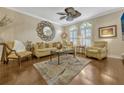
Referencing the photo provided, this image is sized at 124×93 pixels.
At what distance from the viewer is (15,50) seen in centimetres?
295

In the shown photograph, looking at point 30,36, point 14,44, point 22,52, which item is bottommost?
point 22,52

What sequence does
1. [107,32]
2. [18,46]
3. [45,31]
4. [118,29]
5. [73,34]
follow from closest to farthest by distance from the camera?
[118,29], [73,34], [18,46], [107,32], [45,31]

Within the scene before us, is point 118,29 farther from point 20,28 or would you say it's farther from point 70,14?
point 20,28

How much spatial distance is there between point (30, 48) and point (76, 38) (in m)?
1.62

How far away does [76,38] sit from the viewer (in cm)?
270

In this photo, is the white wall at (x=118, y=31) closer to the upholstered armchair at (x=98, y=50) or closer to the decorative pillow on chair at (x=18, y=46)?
the upholstered armchair at (x=98, y=50)

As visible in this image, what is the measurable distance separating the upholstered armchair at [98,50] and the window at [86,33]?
20.2 inches

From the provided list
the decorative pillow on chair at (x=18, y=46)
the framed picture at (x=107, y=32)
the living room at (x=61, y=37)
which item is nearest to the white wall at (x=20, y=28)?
the living room at (x=61, y=37)

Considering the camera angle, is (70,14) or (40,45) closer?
(70,14)

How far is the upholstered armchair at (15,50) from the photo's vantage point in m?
2.70

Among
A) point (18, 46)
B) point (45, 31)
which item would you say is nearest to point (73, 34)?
point (45, 31)

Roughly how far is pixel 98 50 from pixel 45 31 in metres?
2.19
